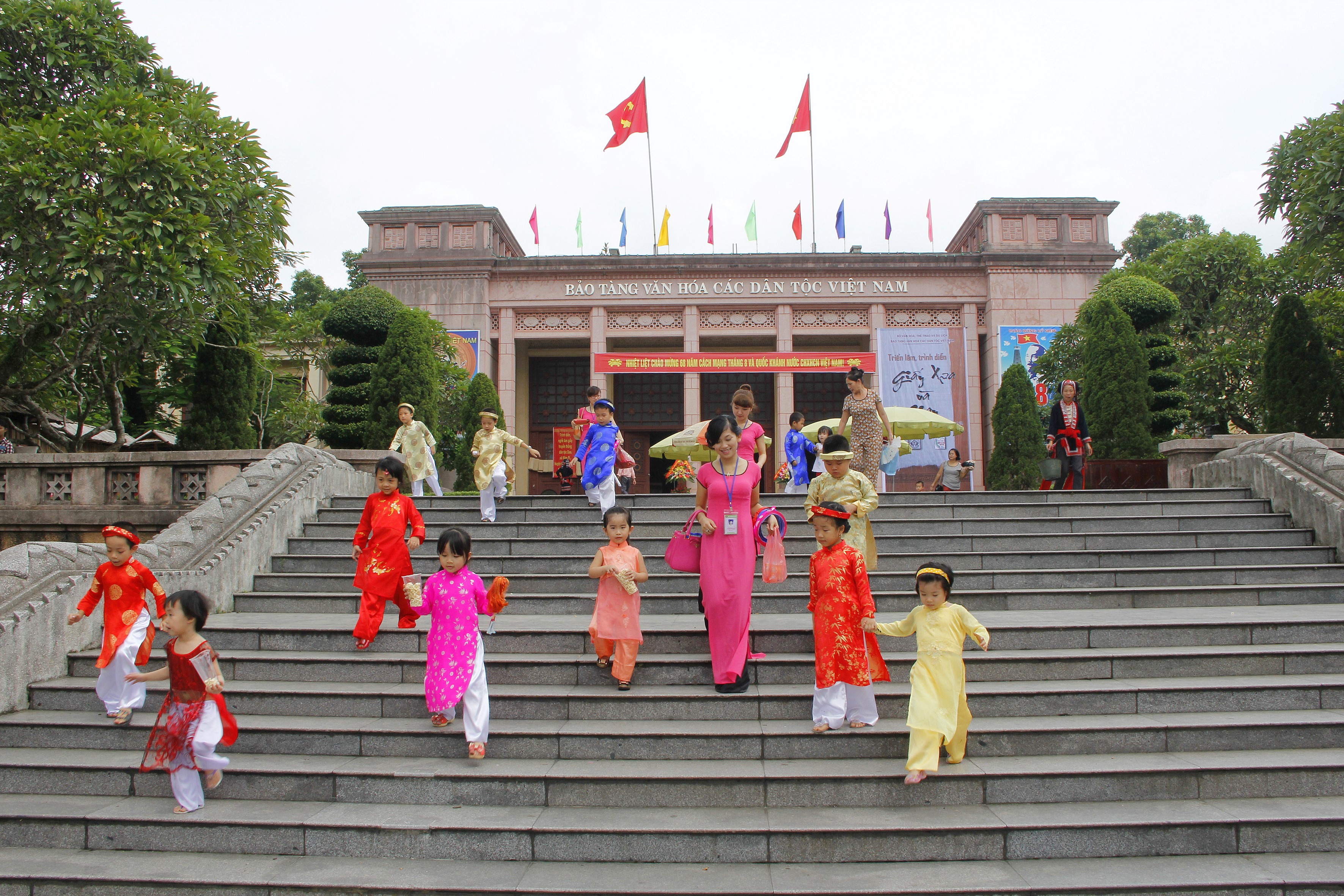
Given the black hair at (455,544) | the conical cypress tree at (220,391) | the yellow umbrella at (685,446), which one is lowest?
the black hair at (455,544)

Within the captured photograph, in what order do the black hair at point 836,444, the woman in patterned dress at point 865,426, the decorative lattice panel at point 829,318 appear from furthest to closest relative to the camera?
the decorative lattice panel at point 829,318
the woman in patterned dress at point 865,426
the black hair at point 836,444

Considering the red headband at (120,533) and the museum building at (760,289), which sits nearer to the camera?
the red headband at (120,533)

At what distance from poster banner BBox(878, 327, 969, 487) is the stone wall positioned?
14065 millimetres

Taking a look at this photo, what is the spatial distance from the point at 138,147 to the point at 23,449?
16.1m

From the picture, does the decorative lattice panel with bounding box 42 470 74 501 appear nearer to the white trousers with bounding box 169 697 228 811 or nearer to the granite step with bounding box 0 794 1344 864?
the granite step with bounding box 0 794 1344 864

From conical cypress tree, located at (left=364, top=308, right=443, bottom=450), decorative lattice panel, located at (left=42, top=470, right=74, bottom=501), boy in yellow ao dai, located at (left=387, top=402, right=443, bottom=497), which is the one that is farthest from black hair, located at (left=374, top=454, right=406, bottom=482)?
conical cypress tree, located at (left=364, top=308, right=443, bottom=450)

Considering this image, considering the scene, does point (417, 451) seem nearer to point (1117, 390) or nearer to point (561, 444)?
point (1117, 390)

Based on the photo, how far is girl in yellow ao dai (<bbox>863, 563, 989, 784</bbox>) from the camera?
4129 mm

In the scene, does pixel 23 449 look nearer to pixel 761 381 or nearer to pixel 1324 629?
pixel 761 381

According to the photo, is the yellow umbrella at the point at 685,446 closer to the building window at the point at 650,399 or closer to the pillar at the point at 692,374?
the pillar at the point at 692,374

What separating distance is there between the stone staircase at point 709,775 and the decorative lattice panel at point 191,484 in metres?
3.52

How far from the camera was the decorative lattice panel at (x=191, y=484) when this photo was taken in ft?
30.4

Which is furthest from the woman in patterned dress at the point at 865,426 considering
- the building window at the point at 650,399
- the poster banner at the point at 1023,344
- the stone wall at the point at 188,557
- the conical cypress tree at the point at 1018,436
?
the building window at the point at 650,399

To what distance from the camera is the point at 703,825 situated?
394 centimetres
